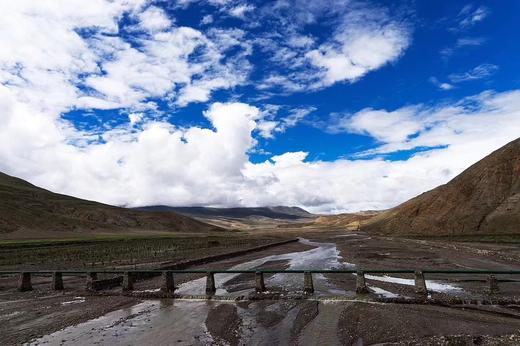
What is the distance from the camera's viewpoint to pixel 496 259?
41281 millimetres

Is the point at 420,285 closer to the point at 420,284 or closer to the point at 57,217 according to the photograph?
the point at 420,284

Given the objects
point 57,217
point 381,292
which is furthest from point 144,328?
point 57,217

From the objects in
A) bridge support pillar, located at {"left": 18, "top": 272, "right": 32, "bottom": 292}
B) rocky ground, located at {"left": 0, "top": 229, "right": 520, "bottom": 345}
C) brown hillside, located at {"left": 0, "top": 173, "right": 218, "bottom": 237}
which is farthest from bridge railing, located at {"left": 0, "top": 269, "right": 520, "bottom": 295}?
brown hillside, located at {"left": 0, "top": 173, "right": 218, "bottom": 237}

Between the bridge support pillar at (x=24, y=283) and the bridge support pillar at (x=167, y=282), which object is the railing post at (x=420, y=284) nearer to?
the bridge support pillar at (x=167, y=282)

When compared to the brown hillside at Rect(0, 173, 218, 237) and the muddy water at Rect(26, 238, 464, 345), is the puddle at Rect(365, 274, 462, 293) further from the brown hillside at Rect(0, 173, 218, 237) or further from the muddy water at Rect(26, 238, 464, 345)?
the brown hillside at Rect(0, 173, 218, 237)

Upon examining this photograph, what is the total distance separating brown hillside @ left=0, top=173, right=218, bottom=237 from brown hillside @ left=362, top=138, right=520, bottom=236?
100158 millimetres

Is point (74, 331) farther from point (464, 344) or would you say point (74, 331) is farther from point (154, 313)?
point (464, 344)

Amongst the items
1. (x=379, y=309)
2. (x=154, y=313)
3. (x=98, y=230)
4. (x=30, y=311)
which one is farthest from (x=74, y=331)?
(x=98, y=230)

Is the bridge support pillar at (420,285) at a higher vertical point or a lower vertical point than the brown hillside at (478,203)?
lower

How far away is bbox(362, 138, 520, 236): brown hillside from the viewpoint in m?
78.9

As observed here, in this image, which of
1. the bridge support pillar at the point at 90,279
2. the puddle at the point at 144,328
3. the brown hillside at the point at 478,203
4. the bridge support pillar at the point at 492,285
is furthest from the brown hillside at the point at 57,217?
the bridge support pillar at the point at 492,285

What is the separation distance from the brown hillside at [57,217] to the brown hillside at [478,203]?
100 m

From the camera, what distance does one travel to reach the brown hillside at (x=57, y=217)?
422 feet

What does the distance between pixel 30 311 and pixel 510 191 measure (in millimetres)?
85226
